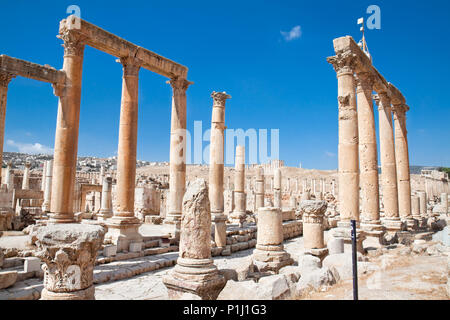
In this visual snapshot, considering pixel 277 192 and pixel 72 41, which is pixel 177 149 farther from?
pixel 277 192

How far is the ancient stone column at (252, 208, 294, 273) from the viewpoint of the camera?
9039mm

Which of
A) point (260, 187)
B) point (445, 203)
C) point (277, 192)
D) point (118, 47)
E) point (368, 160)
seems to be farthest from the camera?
point (445, 203)

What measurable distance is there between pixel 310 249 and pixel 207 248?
4.85 metres

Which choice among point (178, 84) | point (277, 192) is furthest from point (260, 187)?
point (178, 84)

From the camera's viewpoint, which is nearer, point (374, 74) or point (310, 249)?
point (310, 249)

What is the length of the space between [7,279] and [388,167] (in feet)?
47.8

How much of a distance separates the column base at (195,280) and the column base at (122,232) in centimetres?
539

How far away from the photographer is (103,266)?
31.1 ft

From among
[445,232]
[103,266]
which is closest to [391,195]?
[445,232]

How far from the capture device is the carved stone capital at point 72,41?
1080 cm

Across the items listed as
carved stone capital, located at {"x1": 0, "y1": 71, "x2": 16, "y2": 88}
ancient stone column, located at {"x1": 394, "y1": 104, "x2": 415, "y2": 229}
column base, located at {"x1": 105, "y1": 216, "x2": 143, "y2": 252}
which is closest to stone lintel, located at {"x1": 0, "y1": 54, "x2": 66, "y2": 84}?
carved stone capital, located at {"x1": 0, "y1": 71, "x2": 16, "y2": 88}

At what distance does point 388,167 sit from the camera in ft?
48.3
